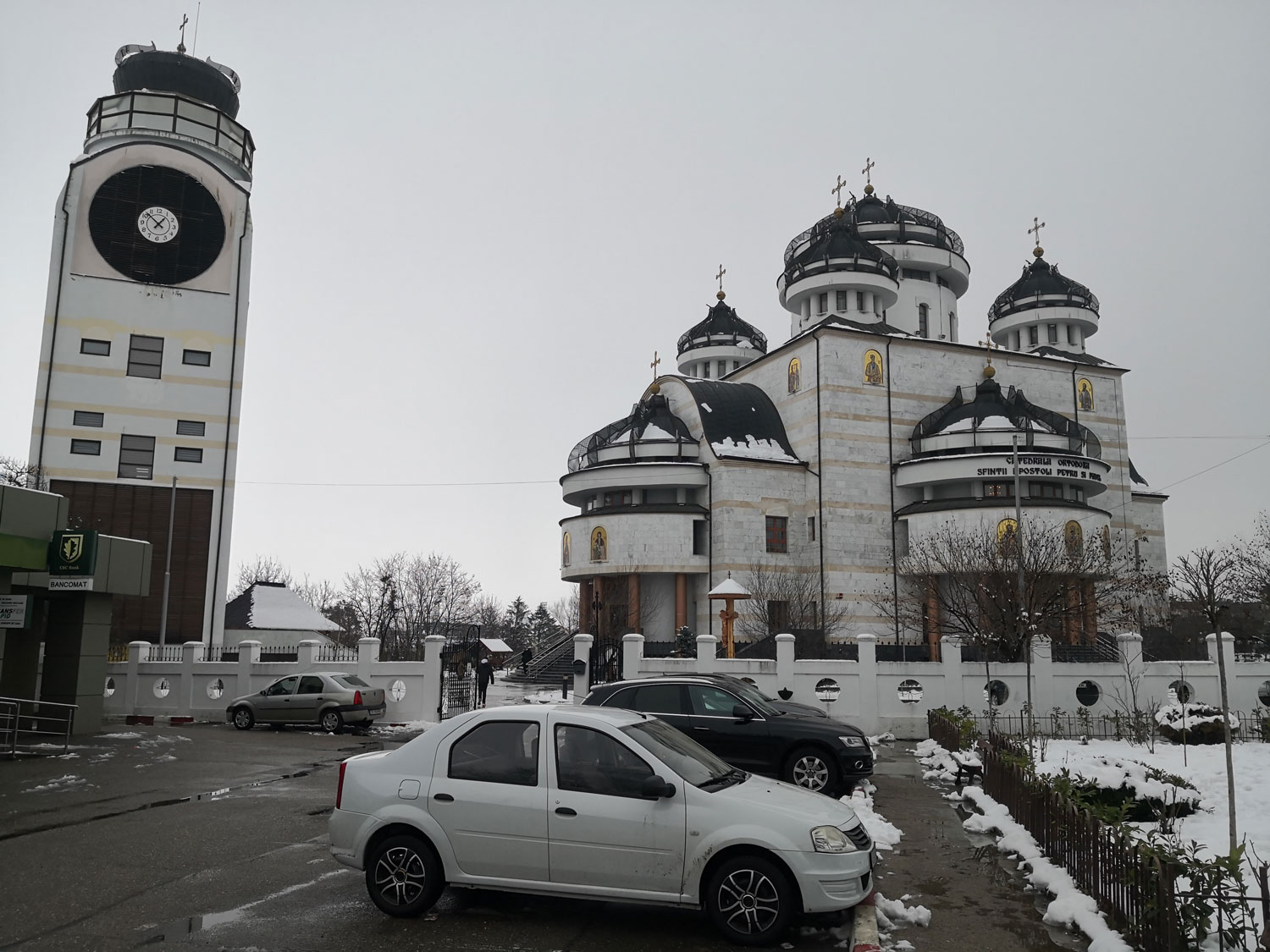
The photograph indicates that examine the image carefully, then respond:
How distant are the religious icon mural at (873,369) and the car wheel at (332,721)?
31596mm

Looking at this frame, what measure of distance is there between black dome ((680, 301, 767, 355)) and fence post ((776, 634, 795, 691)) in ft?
139

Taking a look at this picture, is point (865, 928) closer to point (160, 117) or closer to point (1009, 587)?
point (1009, 587)

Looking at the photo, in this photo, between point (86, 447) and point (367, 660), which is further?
point (86, 447)

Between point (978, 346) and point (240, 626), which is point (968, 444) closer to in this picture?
point (978, 346)

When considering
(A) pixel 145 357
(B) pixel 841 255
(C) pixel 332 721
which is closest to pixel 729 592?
(C) pixel 332 721

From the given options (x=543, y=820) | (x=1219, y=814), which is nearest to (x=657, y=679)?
(x=543, y=820)

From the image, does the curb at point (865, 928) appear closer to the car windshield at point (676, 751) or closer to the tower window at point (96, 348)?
the car windshield at point (676, 751)

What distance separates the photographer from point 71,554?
61.8 feet

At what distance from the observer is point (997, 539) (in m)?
38.9

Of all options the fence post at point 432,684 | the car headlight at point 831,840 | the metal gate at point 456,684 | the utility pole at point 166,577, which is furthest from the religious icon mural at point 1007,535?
the utility pole at point 166,577

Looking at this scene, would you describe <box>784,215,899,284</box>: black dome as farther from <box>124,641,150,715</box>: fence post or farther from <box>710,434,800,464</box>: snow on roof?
<box>124,641,150,715</box>: fence post

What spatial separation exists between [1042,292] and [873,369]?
16.5 meters

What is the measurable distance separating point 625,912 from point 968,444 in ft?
129

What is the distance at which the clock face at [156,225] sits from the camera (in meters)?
43.1
